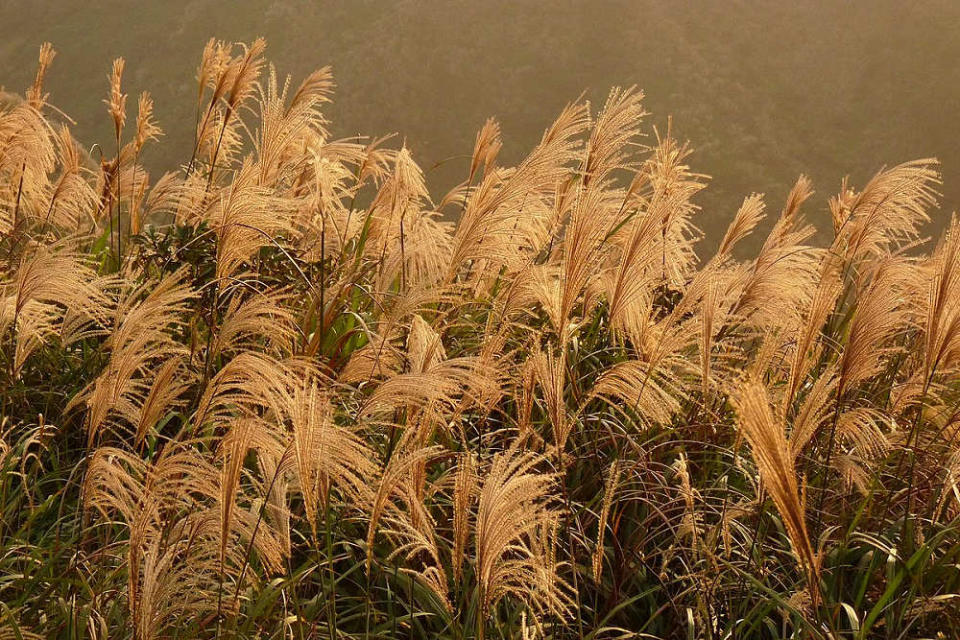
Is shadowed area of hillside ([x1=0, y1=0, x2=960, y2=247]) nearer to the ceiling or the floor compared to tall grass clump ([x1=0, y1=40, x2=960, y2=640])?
nearer to the ceiling

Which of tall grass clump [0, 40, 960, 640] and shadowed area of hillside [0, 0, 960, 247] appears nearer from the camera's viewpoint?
tall grass clump [0, 40, 960, 640]

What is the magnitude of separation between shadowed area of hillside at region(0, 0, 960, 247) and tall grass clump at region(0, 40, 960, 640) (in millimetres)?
44619

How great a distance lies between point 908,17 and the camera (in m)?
56.5

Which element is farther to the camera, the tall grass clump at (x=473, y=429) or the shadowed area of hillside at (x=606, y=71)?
the shadowed area of hillside at (x=606, y=71)

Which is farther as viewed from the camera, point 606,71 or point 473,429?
point 606,71

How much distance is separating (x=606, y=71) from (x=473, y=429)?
189 feet

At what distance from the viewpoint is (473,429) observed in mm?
3209

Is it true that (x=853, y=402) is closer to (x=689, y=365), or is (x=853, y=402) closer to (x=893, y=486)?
(x=893, y=486)

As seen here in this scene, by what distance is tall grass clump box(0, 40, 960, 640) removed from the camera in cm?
205

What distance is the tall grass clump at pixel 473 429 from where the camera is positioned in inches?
80.6

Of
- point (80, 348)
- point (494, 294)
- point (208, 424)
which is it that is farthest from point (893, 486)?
point (80, 348)

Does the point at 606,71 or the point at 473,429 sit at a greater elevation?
the point at 606,71

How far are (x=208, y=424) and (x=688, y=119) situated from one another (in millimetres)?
53754

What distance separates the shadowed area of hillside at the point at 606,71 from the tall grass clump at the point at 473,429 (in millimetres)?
44619
